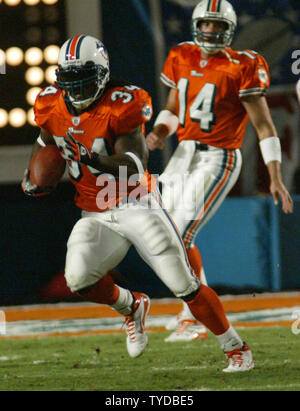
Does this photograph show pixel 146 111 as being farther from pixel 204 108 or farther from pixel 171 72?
pixel 171 72

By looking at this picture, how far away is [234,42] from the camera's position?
6070 millimetres

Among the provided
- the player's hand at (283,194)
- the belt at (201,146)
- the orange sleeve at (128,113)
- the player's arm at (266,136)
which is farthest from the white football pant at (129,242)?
the belt at (201,146)

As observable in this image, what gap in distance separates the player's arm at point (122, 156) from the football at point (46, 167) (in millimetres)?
110

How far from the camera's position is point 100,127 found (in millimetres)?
3402

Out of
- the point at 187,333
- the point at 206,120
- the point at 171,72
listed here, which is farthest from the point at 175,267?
the point at 171,72

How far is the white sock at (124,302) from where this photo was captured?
3666mm

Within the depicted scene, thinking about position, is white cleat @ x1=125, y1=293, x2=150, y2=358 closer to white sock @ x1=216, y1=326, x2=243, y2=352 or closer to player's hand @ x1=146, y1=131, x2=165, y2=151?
white sock @ x1=216, y1=326, x2=243, y2=352

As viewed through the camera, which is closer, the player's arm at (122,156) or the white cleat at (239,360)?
the player's arm at (122,156)

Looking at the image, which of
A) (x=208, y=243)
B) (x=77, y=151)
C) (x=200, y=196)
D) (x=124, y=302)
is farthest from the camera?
(x=208, y=243)

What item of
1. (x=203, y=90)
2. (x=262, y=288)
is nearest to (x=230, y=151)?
(x=203, y=90)

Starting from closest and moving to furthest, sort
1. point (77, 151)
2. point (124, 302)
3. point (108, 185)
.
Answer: point (77, 151), point (108, 185), point (124, 302)

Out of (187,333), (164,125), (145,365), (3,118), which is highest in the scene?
(164,125)

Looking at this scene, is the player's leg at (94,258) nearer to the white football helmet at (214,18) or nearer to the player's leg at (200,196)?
the player's leg at (200,196)

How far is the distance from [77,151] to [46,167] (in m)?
0.15
